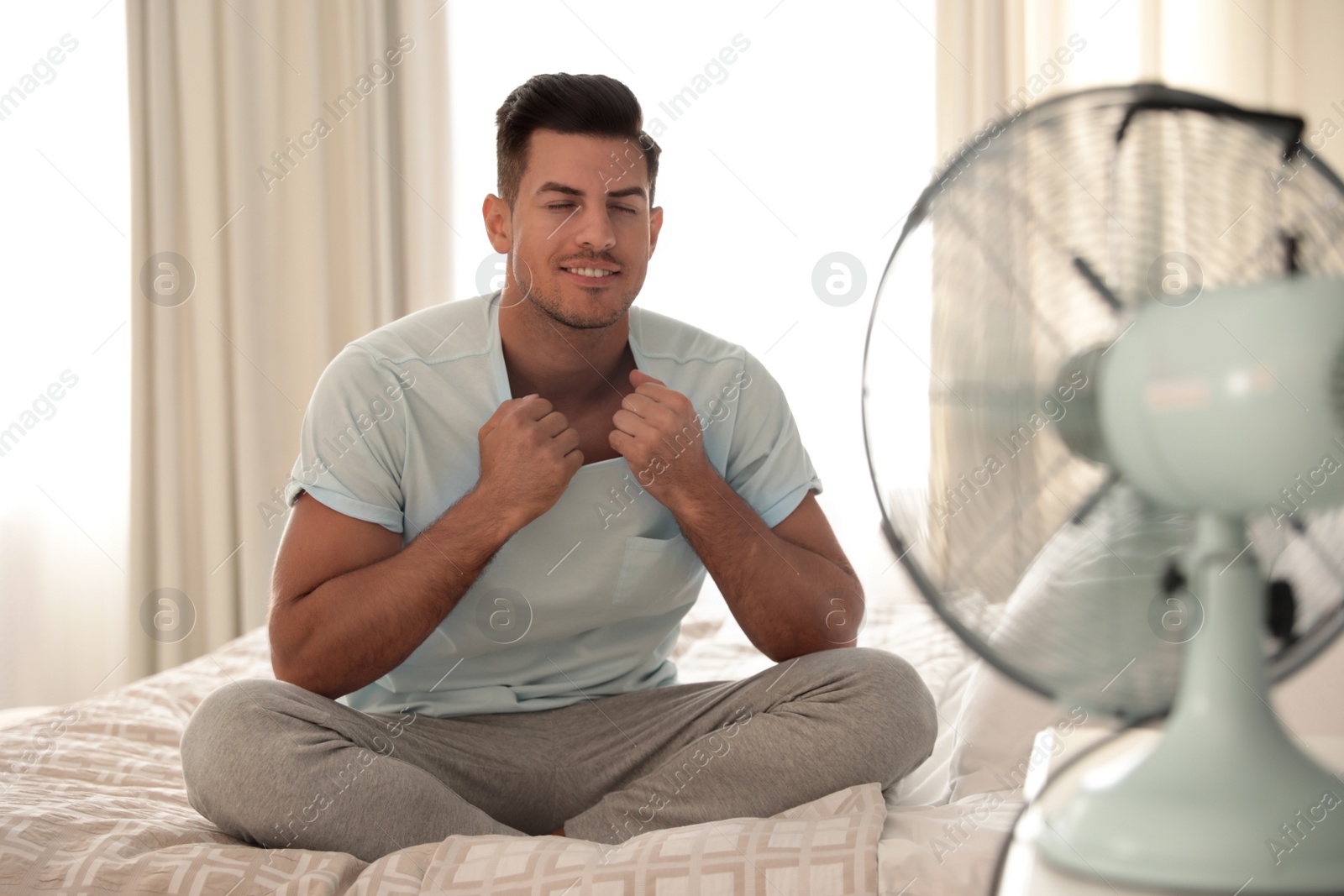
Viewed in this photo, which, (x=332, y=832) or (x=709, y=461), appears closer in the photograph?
(x=332, y=832)

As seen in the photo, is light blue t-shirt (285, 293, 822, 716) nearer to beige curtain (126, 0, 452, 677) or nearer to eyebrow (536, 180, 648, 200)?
eyebrow (536, 180, 648, 200)

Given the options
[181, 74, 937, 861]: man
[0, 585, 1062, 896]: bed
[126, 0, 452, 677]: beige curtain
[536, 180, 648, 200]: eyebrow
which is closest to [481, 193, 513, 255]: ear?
[181, 74, 937, 861]: man

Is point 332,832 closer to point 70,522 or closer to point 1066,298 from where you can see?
point 1066,298

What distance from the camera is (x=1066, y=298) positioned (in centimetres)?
39

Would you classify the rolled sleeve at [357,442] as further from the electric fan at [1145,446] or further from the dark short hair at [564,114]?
the electric fan at [1145,446]

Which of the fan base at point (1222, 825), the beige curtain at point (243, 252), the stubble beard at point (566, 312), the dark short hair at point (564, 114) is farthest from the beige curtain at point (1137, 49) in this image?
the fan base at point (1222, 825)

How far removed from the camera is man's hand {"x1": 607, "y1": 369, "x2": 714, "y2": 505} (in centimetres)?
120

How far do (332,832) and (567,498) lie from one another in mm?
469

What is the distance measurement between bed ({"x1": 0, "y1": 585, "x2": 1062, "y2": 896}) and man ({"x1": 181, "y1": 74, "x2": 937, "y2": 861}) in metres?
0.07

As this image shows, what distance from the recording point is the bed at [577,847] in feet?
2.68

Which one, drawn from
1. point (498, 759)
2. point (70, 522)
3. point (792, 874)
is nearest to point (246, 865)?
point (498, 759)

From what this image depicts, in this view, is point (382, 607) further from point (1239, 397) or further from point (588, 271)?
point (1239, 397)

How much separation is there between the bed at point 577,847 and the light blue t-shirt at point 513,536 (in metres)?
0.32

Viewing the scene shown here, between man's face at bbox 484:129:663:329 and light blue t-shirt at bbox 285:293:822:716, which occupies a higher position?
man's face at bbox 484:129:663:329
